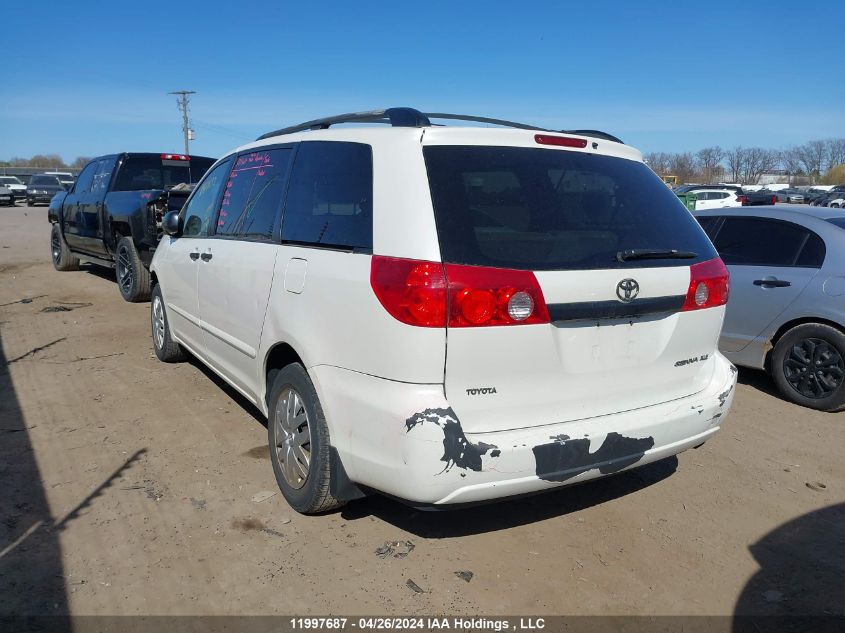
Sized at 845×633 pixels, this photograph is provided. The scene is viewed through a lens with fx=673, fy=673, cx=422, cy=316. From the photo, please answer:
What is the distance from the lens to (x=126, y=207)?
28.3ft

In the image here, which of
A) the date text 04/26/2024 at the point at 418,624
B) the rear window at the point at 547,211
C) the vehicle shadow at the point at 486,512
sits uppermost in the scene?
the rear window at the point at 547,211

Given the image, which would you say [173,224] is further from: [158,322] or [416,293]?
[416,293]

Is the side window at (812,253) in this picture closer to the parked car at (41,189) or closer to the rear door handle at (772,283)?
the rear door handle at (772,283)

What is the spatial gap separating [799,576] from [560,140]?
2212mm

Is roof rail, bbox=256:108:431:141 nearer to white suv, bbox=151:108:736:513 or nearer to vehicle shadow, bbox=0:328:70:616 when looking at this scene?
white suv, bbox=151:108:736:513

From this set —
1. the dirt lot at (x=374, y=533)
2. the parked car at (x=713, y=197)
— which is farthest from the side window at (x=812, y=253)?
the parked car at (x=713, y=197)

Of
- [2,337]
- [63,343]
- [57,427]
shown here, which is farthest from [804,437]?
[2,337]

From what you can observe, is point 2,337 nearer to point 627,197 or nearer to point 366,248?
point 366,248

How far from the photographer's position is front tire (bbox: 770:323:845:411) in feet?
16.4

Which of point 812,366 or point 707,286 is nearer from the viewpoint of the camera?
point 707,286

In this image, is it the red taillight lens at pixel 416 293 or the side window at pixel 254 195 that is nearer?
the red taillight lens at pixel 416 293

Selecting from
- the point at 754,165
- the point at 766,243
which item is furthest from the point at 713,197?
the point at 754,165

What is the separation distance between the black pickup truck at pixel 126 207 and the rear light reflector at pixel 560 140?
244 inches

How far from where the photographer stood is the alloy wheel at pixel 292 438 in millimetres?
3252
